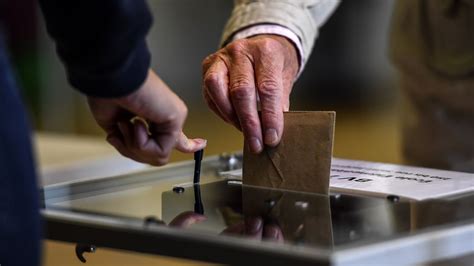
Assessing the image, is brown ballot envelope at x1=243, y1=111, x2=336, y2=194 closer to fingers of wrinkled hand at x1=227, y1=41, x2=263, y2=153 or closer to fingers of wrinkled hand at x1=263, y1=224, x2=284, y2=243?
fingers of wrinkled hand at x1=227, y1=41, x2=263, y2=153

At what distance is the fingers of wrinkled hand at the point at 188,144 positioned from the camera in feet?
3.23

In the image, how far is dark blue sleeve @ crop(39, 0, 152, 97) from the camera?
75 cm

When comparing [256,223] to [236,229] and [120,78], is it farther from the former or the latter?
[120,78]

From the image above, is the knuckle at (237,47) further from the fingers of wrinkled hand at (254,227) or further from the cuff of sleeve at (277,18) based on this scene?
the fingers of wrinkled hand at (254,227)

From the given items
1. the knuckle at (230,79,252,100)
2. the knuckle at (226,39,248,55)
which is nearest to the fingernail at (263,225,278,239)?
the knuckle at (230,79,252,100)

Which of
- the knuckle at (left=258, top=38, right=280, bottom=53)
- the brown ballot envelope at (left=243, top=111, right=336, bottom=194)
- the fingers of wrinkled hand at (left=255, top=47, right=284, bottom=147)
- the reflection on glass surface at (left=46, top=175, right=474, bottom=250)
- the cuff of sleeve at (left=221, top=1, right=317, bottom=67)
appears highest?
the cuff of sleeve at (left=221, top=1, right=317, bottom=67)

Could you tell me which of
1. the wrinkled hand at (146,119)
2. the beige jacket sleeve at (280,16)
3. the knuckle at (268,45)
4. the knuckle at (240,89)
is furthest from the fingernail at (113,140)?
the beige jacket sleeve at (280,16)

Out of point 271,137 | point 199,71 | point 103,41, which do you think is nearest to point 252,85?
point 271,137

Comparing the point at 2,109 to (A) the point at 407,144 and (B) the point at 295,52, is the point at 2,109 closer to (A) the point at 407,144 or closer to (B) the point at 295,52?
(B) the point at 295,52

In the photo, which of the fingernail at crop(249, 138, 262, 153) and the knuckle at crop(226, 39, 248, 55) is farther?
the knuckle at crop(226, 39, 248, 55)

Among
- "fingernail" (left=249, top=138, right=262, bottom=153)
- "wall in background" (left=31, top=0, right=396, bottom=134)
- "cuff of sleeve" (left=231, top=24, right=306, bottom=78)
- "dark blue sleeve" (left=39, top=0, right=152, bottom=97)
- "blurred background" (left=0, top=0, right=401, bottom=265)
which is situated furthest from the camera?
"wall in background" (left=31, top=0, right=396, bottom=134)

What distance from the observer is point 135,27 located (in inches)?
30.0

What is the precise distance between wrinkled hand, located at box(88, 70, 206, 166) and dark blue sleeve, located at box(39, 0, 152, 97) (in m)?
0.03

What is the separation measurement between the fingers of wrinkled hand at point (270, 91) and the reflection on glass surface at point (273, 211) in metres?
0.06
